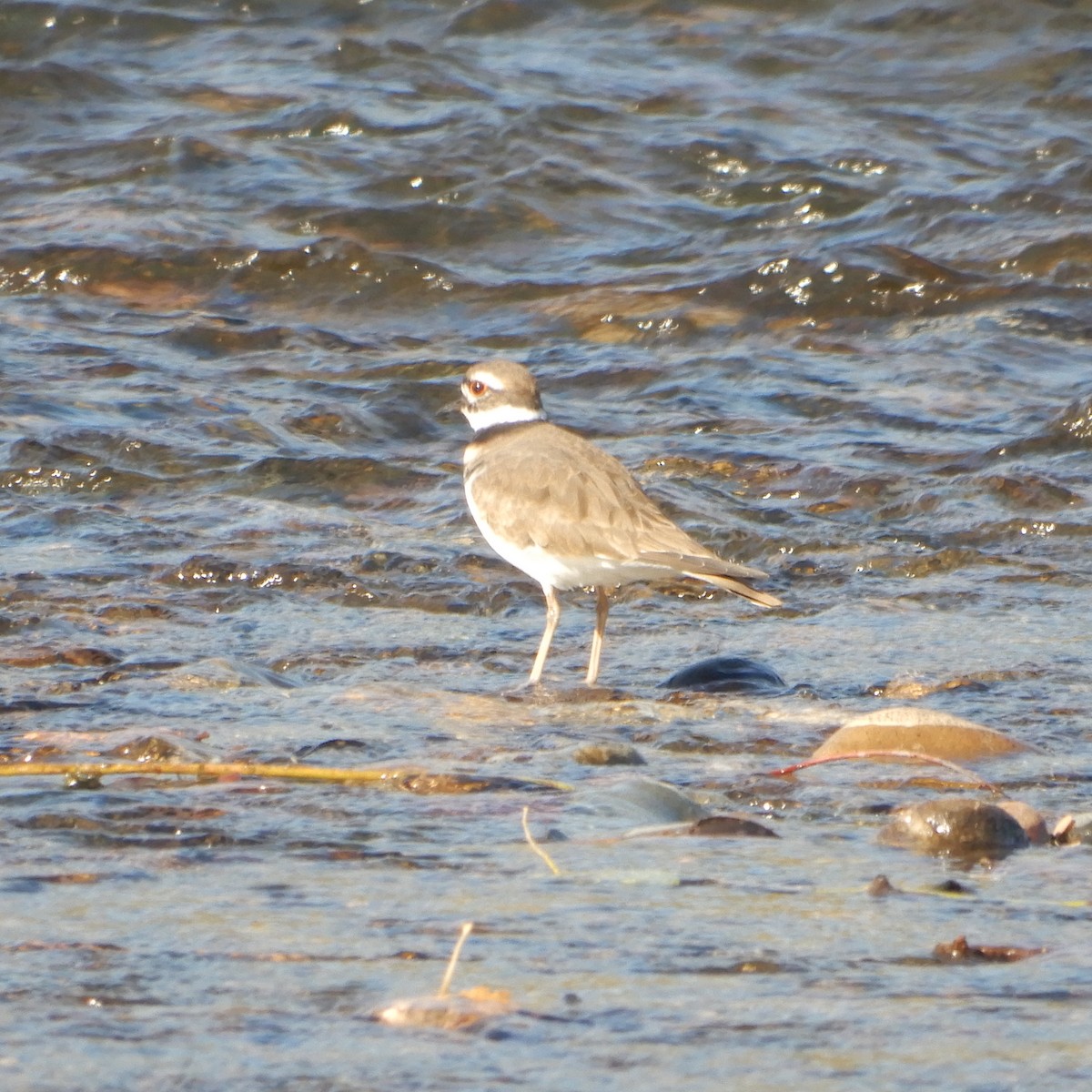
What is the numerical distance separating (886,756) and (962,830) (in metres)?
0.73

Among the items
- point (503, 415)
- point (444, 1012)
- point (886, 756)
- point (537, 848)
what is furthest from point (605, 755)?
point (503, 415)

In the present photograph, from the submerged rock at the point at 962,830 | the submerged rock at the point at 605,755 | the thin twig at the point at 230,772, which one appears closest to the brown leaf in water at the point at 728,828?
the submerged rock at the point at 962,830

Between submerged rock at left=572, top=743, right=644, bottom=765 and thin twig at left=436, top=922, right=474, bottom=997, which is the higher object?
thin twig at left=436, top=922, right=474, bottom=997

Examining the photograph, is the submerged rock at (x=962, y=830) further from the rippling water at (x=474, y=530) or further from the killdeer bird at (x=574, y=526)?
the killdeer bird at (x=574, y=526)

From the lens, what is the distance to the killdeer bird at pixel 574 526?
5.67m

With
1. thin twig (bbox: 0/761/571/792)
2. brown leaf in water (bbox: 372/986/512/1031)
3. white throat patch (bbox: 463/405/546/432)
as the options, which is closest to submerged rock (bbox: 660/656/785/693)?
thin twig (bbox: 0/761/571/792)

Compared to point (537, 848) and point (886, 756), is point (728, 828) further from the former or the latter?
point (886, 756)

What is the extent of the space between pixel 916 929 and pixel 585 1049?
743 mm

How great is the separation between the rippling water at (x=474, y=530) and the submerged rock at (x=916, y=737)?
0.61ft

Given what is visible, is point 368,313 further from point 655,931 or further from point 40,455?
point 655,931

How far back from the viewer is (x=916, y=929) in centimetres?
304

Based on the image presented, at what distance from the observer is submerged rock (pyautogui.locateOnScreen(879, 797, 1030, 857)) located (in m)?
3.50

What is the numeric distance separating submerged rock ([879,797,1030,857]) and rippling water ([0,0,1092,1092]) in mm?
74

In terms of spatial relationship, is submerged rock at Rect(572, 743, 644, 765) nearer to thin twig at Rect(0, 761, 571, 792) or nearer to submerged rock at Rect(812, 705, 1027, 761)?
thin twig at Rect(0, 761, 571, 792)
